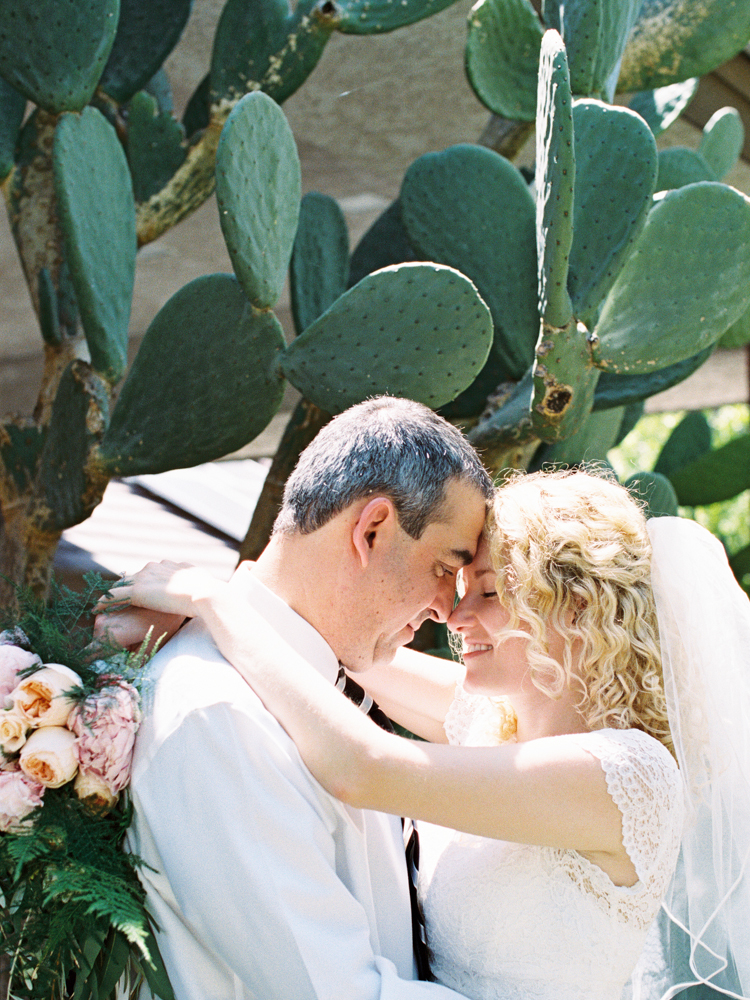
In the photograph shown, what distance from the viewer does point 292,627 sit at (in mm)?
1775

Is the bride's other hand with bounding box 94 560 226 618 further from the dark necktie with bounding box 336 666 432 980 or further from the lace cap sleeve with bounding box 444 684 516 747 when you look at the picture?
the lace cap sleeve with bounding box 444 684 516 747

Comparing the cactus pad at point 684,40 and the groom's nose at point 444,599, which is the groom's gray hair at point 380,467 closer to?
the groom's nose at point 444,599

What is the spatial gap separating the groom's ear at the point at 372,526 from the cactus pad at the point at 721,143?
2577mm

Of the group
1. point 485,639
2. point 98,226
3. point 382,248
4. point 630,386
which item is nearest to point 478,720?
point 485,639

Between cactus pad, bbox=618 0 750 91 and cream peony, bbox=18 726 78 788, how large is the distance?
2.88m

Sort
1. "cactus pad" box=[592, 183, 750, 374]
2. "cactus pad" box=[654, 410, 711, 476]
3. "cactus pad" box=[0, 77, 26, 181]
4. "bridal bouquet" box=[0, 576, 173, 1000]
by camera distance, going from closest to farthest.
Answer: "bridal bouquet" box=[0, 576, 173, 1000] → "cactus pad" box=[592, 183, 750, 374] → "cactus pad" box=[0, 77, 26, 181] → "cactus pad" box=[654, 410, 711, 476]

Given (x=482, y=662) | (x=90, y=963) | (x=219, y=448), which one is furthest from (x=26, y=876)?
(x=219, y=448)

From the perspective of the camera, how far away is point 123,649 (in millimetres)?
1648

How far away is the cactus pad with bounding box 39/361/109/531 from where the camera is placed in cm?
A: 257

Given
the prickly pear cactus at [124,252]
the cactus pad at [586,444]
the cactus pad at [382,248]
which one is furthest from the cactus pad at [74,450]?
the cactus pad at [586,444]

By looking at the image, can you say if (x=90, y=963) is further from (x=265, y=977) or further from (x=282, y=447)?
(x=282, y=447)

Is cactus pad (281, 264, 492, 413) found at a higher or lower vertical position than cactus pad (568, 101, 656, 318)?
lower

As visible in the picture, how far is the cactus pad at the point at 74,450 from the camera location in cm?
257

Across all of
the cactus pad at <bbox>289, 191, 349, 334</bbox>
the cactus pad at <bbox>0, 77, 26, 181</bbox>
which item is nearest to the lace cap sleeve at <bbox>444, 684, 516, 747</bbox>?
the cactus pad at <bbox>289, 191, 349, 334</bbox>
